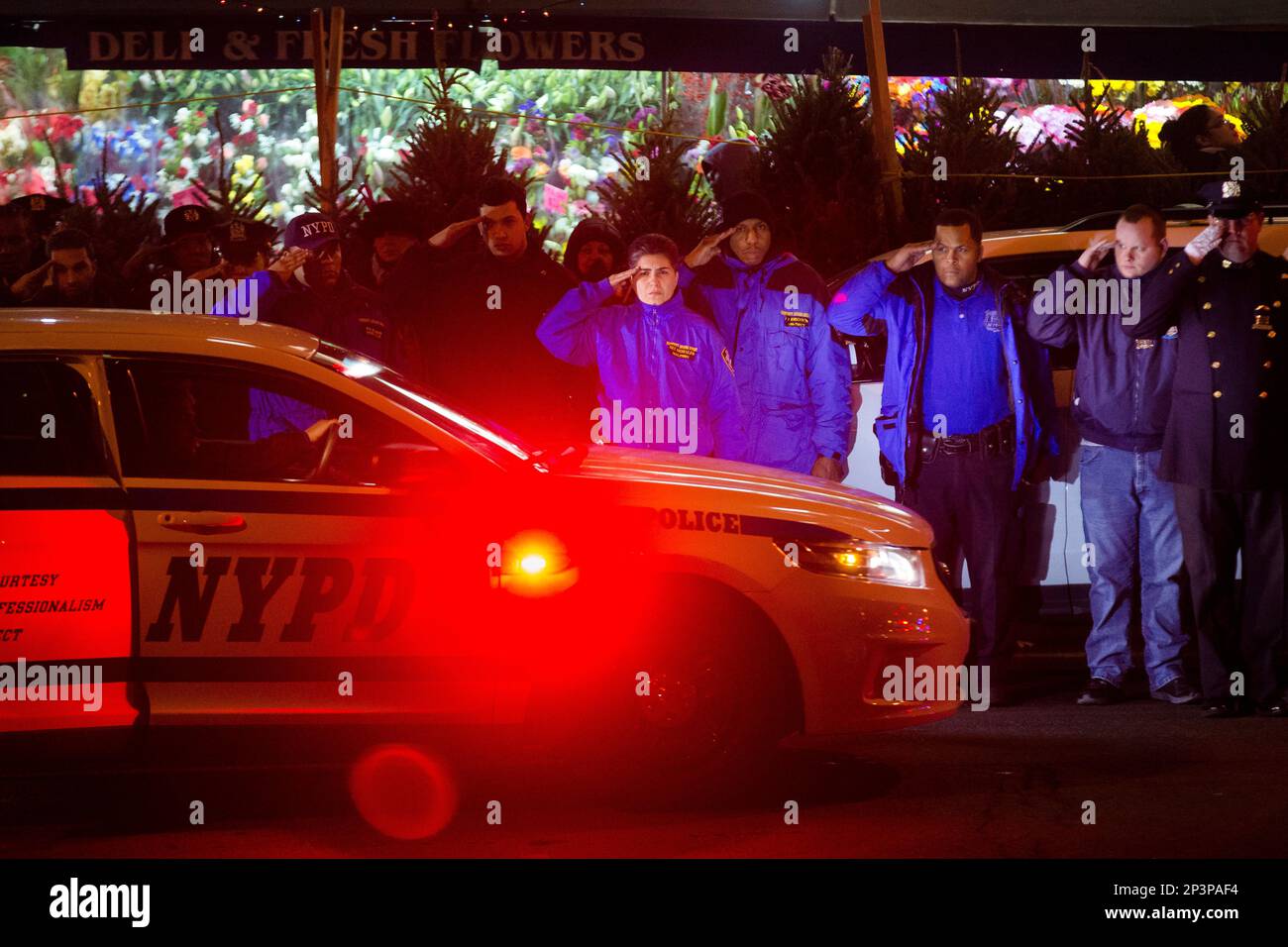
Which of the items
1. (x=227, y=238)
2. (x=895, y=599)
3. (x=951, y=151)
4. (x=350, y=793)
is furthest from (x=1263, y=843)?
(x=951, y=151)

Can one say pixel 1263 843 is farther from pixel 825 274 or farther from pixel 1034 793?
pixel 825 274

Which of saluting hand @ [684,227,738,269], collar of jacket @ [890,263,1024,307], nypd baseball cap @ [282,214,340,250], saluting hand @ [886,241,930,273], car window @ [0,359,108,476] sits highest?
nypd baseball cap @ [282,214,340,250]

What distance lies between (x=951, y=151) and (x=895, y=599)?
6.23 meters

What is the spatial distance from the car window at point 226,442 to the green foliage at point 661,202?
222 inches

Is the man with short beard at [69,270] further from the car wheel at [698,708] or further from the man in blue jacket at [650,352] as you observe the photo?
the car wheel at [698,708]

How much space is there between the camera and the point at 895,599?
6.55 metres

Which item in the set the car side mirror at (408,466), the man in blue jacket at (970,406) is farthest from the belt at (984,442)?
the car side mirror at (408,466)

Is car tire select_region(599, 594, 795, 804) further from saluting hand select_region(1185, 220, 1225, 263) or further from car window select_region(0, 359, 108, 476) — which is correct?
saluting hand select_region(1185, 220, 1225, 263)

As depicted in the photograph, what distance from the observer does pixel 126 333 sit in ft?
20.7

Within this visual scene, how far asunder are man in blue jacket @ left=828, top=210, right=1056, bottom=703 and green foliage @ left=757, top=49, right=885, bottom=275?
3016mm

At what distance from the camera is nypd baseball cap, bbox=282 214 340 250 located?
28.9ft

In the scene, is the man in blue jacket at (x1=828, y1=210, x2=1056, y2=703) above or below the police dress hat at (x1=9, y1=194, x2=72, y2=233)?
below

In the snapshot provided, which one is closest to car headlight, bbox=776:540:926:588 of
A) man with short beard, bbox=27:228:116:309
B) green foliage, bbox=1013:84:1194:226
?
man with short beard, bbox=27:228:116:309

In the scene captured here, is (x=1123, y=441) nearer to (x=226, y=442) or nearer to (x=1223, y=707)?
(x=1223, y=707)
